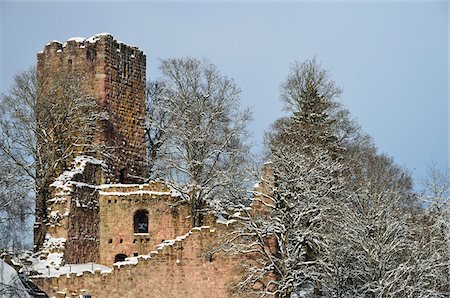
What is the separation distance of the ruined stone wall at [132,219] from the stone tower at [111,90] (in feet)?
5.62

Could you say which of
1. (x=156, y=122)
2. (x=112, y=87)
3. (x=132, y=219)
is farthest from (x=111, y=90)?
(x=132, y=219)

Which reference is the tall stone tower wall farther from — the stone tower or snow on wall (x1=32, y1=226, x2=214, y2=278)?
snow on wall (x1=32, y1=226, x2=214, y2=278)

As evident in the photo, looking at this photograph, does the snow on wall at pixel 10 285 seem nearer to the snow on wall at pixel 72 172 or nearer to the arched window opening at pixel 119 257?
the snow on wall at pixel 72 172

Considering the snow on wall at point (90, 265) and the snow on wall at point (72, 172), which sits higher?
the snow on wall at point (72, 172)

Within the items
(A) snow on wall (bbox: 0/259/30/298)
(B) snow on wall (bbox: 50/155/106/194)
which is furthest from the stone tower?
(A) snow on wall (bbox: 0/259/30/298)

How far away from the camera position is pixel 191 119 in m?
36.0

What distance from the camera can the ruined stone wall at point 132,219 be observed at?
35.0 metres

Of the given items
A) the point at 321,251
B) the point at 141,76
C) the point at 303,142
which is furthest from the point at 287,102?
the point at 321,251

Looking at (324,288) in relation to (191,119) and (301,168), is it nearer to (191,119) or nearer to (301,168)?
(301,168)

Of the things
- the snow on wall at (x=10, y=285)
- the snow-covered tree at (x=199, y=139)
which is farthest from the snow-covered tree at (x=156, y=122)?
the snow on wall at (x=10, y=285)

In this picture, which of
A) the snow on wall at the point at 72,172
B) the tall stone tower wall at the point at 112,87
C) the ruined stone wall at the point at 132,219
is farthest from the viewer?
the tall stone tower wall at the point at 112,87

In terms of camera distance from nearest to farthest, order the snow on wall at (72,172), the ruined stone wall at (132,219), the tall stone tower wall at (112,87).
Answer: the snow on wall at (72,172) < the ruined stone wall at (132,219) < the tall stone tower wall at (112,87)

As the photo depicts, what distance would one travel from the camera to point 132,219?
1387 inches

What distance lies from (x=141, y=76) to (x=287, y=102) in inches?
319
